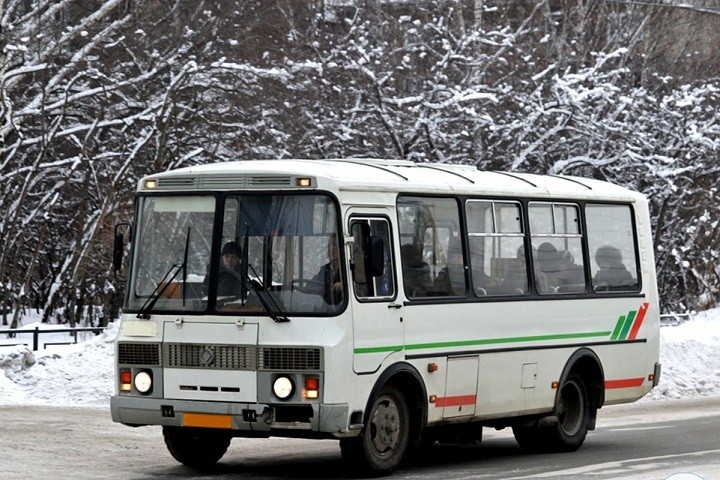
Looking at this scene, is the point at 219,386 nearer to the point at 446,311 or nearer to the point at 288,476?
the point at 288,476

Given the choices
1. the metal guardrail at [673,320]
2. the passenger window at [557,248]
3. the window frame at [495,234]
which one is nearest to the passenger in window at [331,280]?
the window frame at [495,234]

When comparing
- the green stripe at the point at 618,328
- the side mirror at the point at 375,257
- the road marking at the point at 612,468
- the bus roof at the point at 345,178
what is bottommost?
the road marking at the point at 612,468

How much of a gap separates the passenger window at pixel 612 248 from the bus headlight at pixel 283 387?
16.0 feet

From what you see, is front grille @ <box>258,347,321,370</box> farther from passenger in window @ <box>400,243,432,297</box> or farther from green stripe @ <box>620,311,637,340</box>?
green stripe @ <box>620,311,637,340</box>

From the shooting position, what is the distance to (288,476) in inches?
482

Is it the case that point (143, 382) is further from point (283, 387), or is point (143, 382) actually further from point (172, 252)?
point (283, 387)

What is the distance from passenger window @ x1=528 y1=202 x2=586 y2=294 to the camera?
14523mm

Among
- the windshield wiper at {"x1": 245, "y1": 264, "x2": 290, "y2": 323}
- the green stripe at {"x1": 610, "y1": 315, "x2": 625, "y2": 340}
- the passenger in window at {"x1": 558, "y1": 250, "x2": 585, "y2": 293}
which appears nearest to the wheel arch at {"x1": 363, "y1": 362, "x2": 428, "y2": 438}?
the windshield wiper at {"x1": 245, "y1": 264, "x2": 290, "y2": 323}

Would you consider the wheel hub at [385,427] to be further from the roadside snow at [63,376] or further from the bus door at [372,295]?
the roadside snow at [63,376]

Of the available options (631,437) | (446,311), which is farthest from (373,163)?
(631,437)

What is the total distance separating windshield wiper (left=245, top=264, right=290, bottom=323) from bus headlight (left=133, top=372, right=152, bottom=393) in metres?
1.13

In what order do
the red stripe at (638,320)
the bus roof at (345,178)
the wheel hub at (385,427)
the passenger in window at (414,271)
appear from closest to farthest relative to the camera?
the bus roof at (345,178) → the wheel hub at (385,427) → the passenger in window at (414,271) → the red stripe at (638,320)

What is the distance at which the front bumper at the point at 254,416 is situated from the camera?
11.4 metres

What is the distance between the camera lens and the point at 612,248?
15.9 m
